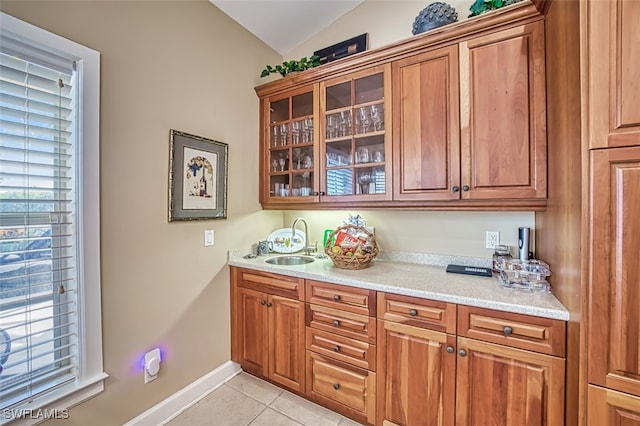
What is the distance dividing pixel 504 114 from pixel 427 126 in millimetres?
389

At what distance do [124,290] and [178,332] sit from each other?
0.48m

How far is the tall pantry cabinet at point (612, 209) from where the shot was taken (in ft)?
2.97

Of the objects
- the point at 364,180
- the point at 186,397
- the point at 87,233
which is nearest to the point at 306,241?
the point at 364,180

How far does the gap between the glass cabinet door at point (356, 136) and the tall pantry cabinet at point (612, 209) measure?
989 mm

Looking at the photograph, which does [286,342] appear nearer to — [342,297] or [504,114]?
[342,297]

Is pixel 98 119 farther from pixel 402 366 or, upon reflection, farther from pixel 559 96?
pixel 559 96

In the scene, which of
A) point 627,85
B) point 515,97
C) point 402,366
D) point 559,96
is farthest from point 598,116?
point 402,366

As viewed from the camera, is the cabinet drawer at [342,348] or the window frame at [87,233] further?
the cabinet drawer at [342,348]

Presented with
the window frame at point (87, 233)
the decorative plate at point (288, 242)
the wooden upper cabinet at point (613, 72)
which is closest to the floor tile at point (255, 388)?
the window frame at point (87, 233)

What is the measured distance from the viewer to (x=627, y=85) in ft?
3.00

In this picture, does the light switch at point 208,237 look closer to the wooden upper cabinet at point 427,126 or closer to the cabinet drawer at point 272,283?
the cabinet drawer at point 272,283

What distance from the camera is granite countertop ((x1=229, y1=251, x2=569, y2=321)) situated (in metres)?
1.20

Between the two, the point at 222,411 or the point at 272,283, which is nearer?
the point at 222,411

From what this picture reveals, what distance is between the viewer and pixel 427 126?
165 centimetres
